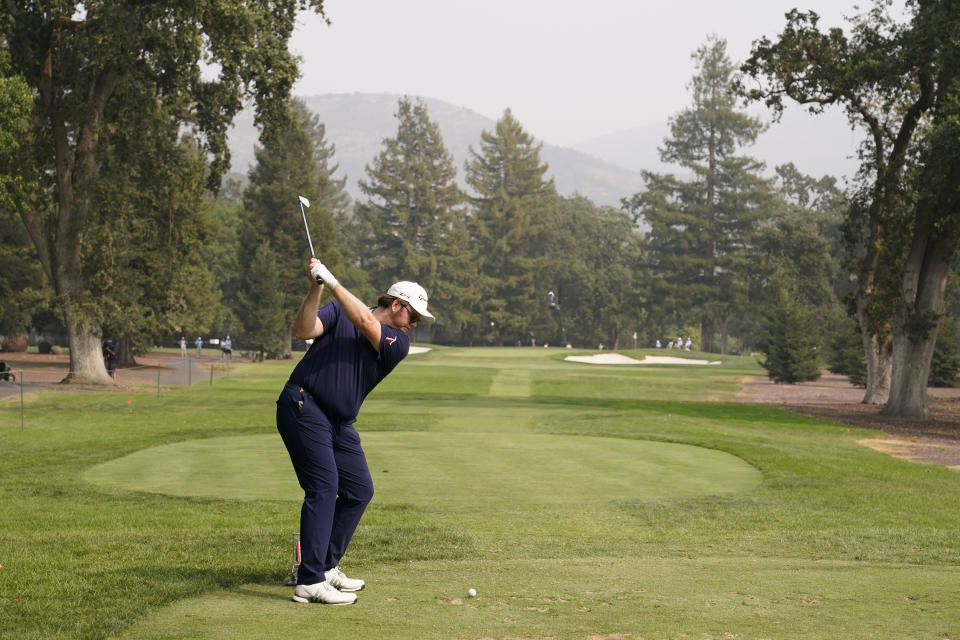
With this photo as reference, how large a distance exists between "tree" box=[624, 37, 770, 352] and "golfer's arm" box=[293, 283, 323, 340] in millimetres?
98174

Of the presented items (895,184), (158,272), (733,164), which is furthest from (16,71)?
(733,164)

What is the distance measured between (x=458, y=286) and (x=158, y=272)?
61465mm

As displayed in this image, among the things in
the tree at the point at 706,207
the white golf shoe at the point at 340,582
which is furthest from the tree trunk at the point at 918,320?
the tree at the point at 706,207

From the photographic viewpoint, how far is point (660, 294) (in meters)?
108

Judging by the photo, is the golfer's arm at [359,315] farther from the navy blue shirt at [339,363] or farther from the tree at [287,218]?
the tree at [287,218]

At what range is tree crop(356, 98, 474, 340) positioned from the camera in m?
110

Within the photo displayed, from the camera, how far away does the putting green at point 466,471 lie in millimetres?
13250

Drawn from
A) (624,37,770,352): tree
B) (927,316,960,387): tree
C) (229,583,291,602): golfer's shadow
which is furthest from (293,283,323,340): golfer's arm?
(624,37,770,352): tree

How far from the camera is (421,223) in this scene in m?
115

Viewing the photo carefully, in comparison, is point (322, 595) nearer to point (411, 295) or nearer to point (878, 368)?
point (411, 295)

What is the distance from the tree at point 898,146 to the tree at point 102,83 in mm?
15088

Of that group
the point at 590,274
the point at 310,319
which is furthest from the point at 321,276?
the point at 590,274

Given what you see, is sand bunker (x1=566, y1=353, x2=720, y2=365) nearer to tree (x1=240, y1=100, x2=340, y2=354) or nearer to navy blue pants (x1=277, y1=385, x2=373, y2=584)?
→ tree (x1=240, y1=100, x2=340, y2=354)

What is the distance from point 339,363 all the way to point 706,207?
106525 millimetres
